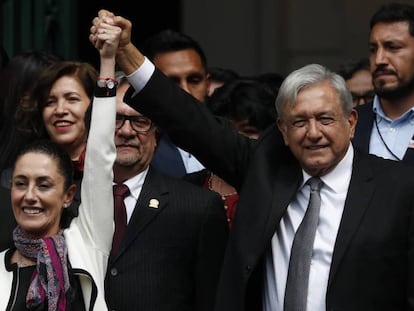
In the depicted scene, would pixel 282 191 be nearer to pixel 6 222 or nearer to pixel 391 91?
pixel 6 222

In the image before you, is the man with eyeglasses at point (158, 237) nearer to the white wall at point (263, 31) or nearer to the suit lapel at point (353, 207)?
the suit lapel at point (353, 207)

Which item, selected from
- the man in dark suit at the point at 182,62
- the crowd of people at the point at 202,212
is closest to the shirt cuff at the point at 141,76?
the crowd of people at the point at 202,212

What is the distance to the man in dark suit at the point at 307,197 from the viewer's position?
16.7 feet

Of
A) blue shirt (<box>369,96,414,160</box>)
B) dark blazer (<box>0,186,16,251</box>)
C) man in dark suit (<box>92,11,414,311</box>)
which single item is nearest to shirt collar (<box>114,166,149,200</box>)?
man in dark suit (<box>92,11,414,311</box>)

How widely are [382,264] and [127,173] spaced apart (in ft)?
3.60

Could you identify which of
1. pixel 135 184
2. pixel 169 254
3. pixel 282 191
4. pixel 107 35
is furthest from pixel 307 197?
pixel 107 35

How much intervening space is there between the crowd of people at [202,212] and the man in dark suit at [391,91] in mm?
744

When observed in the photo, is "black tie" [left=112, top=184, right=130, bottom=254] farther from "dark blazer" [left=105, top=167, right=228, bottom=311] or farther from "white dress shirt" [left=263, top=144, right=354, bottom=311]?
"white dress shirt" [left=263, top=144, right=354, bottom=311]

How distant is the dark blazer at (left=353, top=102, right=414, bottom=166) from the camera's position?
6.02 meters

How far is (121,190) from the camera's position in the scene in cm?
555

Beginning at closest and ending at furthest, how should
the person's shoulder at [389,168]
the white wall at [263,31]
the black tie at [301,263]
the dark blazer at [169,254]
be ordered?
the black tie at [301,263], the person's shoulder at [389,168], the dark blazer at [169,254], the white wall at [263,31]

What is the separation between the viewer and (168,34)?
23.9 ft

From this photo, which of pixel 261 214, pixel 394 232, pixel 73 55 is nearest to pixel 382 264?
pixel 394 232

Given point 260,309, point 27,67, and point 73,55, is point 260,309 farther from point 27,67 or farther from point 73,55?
point 73,55
